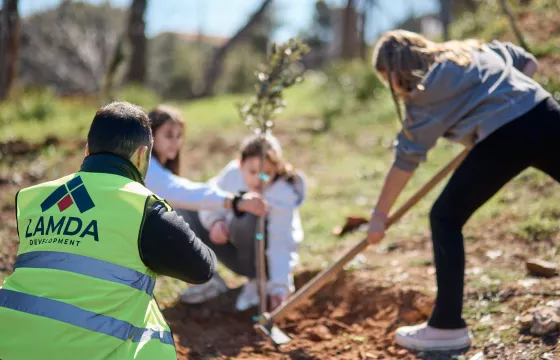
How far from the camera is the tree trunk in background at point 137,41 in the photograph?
15.0 metres

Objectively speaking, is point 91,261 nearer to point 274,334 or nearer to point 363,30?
point 274,334

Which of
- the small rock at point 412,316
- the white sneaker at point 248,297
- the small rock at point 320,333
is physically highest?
the white sneaker at point 248,297

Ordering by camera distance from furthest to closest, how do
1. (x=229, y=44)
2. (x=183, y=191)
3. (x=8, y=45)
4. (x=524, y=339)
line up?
(x=229, y=44) → (x=8, y=45) → (x=183, y=191) → (x=524, y=339)

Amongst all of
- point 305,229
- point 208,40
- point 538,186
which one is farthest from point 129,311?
point 208,40

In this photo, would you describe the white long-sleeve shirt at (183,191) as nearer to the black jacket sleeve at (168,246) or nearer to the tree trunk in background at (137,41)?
the black jacket sleeve at (168,246)

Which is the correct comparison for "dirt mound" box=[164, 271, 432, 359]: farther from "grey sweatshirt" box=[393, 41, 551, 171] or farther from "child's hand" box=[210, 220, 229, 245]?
"grey sweatshirt" box=[393, 41, 551, 171]

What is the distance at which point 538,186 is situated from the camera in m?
5.67

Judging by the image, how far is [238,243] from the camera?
427 centimetres

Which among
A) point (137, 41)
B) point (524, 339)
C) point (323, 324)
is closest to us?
point (524, 339)

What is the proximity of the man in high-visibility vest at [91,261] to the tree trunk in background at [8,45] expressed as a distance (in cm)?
895

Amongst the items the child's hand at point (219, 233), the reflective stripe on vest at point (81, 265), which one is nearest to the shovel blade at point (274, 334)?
the child's hand at point (219, 233)

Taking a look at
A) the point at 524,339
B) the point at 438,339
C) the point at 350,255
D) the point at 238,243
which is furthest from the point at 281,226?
the point at 524,339

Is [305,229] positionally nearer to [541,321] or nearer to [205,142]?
[541,321]

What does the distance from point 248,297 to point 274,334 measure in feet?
1.69
